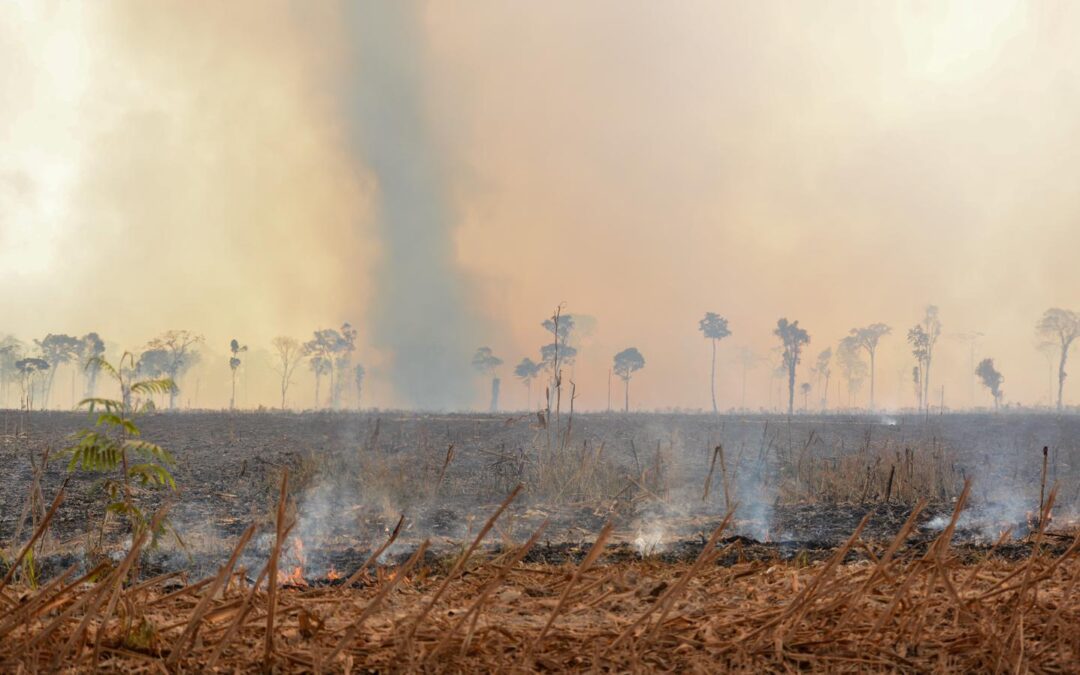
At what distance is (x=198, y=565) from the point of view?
815 centimetres

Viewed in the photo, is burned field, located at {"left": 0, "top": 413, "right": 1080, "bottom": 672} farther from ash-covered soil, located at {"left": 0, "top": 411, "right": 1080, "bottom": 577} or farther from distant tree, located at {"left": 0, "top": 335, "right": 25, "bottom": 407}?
distant tree, located at {"left": 0, "top": 335, "right": 25, "bottom": 407}

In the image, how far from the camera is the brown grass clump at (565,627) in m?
2.25

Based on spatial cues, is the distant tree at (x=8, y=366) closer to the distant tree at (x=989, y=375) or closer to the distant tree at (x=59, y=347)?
the distant tree at (x=59, y=347)

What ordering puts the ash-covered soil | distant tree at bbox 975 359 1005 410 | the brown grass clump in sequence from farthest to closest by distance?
1. distant tree at bbox 975 359 1005 410
2. the ash-covered soil
3. the brown grass clump

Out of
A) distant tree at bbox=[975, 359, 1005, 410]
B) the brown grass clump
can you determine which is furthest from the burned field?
distant tree at bbox=[975, 359, 1005, 410]

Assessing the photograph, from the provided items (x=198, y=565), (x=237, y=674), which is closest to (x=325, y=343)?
(x=198, y=565)

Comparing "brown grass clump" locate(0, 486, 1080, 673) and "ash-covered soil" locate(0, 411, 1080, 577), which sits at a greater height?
"brown grass clump" locate(0, 486, 1080, 673)

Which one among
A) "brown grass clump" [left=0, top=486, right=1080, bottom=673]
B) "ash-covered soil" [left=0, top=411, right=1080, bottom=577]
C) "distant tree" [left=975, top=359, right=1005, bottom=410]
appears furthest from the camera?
"distant tree" [left=975, top=359, right=1005, bottom=410]

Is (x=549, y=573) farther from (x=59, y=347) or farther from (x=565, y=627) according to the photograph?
(x=59, y=347)

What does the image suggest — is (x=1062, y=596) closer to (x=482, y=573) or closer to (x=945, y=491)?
(x=482, y=573)

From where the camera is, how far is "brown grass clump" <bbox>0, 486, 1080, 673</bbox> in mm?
2250

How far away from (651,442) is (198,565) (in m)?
19.2

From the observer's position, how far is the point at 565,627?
8.30ft

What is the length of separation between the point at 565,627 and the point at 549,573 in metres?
0.64
